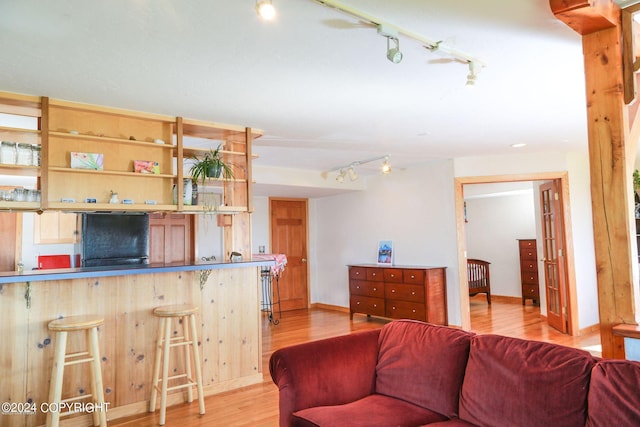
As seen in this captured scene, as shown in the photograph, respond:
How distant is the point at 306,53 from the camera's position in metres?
2.45

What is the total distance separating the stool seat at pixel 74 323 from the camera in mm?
2684

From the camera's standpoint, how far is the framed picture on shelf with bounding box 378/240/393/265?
6676 mm

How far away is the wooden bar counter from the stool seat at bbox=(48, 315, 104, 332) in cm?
21

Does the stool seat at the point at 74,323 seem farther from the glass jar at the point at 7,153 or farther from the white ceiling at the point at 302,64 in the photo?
the white ceiling at the point at 302,64

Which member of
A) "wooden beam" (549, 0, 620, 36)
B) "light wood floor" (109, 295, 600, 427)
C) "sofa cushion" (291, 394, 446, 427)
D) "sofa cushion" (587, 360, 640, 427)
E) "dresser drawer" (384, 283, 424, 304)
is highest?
"wooden beam" (549, 0, 620, 36)

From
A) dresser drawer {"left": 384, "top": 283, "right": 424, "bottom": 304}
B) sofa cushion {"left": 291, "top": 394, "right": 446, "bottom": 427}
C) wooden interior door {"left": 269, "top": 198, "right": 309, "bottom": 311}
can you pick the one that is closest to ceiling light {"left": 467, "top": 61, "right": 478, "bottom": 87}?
sofa cushion {"left": 291, "top": 394, "right": 446, "bottom": 427}

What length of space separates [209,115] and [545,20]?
8.30ft

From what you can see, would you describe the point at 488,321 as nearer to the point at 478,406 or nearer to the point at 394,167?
the point at 394,167

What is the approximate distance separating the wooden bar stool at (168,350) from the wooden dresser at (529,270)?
625 centimetres

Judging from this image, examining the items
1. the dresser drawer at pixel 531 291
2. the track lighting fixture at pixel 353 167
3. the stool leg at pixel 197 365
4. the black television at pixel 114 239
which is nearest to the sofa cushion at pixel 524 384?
the stool leg at pixel 197 365

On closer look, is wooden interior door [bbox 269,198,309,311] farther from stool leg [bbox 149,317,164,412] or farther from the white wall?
stool leg [bbox 149,317,164,412]

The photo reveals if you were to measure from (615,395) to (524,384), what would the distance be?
1.08ft

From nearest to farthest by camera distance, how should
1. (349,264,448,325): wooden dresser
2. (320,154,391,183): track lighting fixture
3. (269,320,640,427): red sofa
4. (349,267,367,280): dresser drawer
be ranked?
1. (269,320,640,427): red sofa
2. (320,154,391,183): track lighting fixture
3. (349,264,448,325): wooden dresser
4. (349,267,367,280): dresser drawer

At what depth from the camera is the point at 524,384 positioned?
1.79 meters
